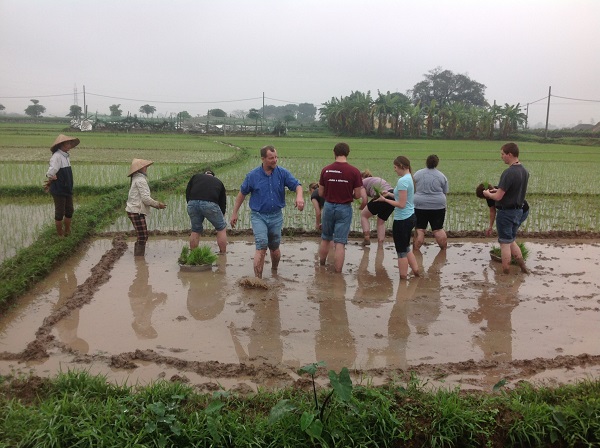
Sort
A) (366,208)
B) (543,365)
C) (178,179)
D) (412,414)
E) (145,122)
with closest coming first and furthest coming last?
(412,414)
(543,365)
(366,208)
(178,179)
(145,122)

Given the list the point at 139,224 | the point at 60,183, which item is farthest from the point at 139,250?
the point at 60,183

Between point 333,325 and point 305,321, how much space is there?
286 mm

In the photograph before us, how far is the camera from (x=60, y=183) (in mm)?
7750

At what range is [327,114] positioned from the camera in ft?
167

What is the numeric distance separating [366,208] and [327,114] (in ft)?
145

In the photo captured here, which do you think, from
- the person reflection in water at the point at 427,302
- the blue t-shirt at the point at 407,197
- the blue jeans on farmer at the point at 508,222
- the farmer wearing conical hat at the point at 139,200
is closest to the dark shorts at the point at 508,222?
the blue jeans on farmer at the point at 508,222

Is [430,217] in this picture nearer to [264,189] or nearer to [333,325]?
[264,189]

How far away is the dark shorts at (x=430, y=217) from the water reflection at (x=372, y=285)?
0.80 metres

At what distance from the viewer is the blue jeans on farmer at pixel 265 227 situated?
628 centimetres

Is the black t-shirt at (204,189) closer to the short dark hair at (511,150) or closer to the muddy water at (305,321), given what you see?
the muddy water at (305,321)

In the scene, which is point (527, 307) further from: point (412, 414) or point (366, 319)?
point (412, 414)

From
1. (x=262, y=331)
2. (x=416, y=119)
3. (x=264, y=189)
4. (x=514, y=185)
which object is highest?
(x=416, y=119)

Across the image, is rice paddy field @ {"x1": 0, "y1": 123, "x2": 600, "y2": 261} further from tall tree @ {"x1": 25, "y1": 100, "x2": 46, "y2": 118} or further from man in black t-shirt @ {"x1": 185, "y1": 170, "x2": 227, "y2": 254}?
tall tree @ {"x1": 25, "y1": 100, "x2": 46, "y2": 118}

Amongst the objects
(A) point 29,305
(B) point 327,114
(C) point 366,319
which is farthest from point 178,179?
(B) point 327,114
